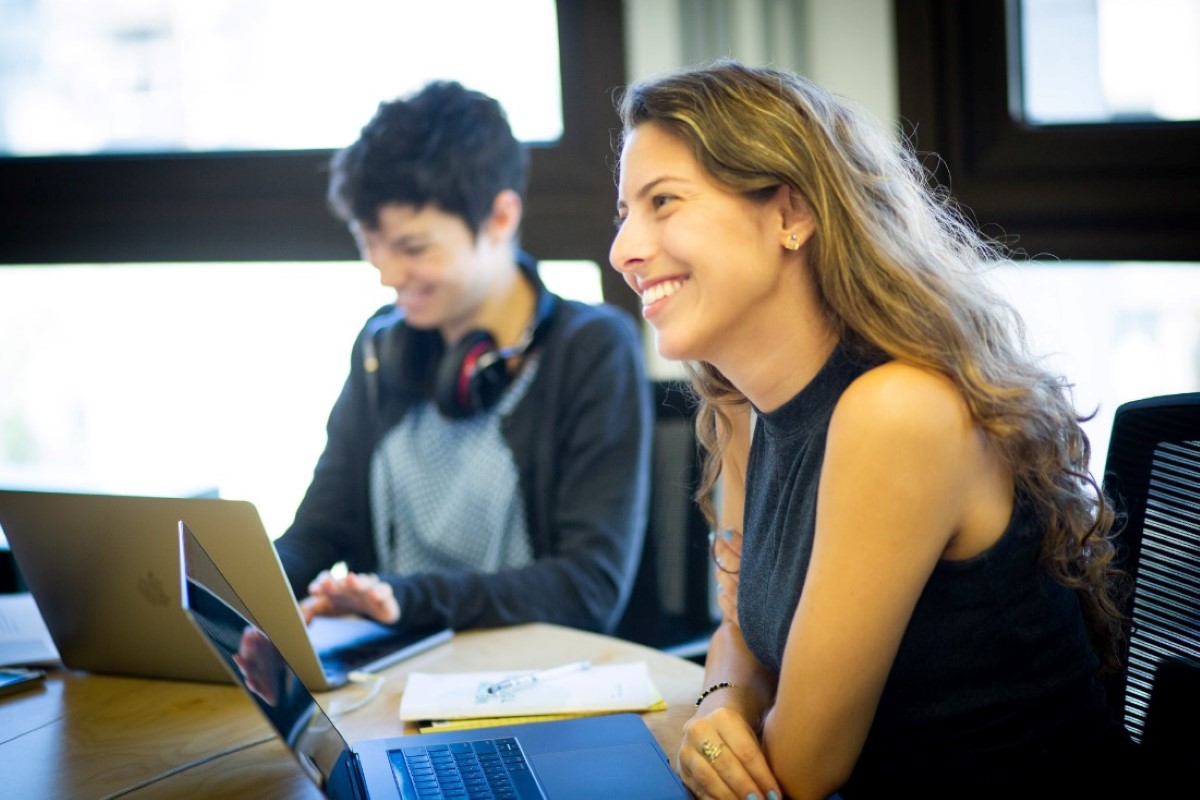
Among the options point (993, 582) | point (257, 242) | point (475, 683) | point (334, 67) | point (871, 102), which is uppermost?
point (334, 67)

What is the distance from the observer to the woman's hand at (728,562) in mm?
1445

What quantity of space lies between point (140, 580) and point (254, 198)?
57.4 inches

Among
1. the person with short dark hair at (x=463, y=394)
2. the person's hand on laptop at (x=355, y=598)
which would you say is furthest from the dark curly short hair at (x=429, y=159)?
the person's hand on laptop at (x=355, y=598)

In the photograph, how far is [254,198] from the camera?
2.60m

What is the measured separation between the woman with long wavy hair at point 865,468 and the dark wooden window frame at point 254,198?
3.64 ft

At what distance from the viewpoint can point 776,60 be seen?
2.21m

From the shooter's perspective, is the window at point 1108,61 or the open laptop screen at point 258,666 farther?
the window at point 1108,61

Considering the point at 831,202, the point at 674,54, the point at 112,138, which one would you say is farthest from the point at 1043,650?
the point at 112,138

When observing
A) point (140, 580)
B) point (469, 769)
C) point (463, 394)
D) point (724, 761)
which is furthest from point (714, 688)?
point (463, 394)

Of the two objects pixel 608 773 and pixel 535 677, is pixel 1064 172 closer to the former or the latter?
pixel 535 677

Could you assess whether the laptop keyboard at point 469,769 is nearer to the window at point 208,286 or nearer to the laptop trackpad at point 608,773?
the laptop trackpad at point 608,773

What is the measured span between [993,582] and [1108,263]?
1.12 meters

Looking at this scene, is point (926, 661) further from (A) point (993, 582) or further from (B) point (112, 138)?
(B) point (112, 138)

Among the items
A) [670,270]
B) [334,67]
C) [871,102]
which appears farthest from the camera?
[334,67]
